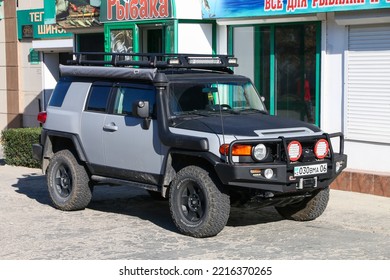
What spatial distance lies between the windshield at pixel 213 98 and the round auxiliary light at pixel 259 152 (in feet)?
3.71

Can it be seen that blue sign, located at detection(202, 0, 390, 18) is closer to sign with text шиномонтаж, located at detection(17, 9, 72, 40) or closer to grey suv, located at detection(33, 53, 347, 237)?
grey suv, located at detection(33, 53, 347, 237)

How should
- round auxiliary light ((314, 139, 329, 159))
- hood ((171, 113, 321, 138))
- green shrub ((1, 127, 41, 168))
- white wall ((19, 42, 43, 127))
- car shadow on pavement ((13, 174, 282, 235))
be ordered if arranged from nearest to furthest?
hood ((171, 113, 321, 138)) → round auxiliary light ((314, 139, 329, 159)) → car shadow on pavement ((13, 174, 282, 235)) → green shrub ((1, 127, 41, 168)) → white wall ((19, 42, 43, 127))

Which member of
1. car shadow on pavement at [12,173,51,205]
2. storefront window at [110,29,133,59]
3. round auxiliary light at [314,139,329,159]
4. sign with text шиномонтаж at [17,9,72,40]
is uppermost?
sign with text шиномонтаж at [17,9,72,40]

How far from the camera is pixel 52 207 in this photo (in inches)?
422

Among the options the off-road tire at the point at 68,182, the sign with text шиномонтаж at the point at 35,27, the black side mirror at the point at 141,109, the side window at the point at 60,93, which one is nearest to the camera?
the black side mirror at the point at 141,109

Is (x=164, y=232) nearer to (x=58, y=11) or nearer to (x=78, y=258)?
(x=78, y=258)

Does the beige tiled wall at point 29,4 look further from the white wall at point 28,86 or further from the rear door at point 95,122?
the rear door at point 95,122

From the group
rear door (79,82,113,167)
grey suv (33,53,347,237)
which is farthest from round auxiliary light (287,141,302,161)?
rear door (79,82,113,167)

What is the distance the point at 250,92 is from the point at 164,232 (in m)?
2.18

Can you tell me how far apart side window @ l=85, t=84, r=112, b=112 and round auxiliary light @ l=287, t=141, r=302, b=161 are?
2657mm

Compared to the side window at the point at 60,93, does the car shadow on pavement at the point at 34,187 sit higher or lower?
lower

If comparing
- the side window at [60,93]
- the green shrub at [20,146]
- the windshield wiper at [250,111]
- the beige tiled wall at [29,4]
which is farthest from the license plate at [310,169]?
the beige tiled wall at [29,4]

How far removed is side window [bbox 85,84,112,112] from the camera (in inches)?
392

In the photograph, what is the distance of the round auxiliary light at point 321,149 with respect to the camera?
877 cm
